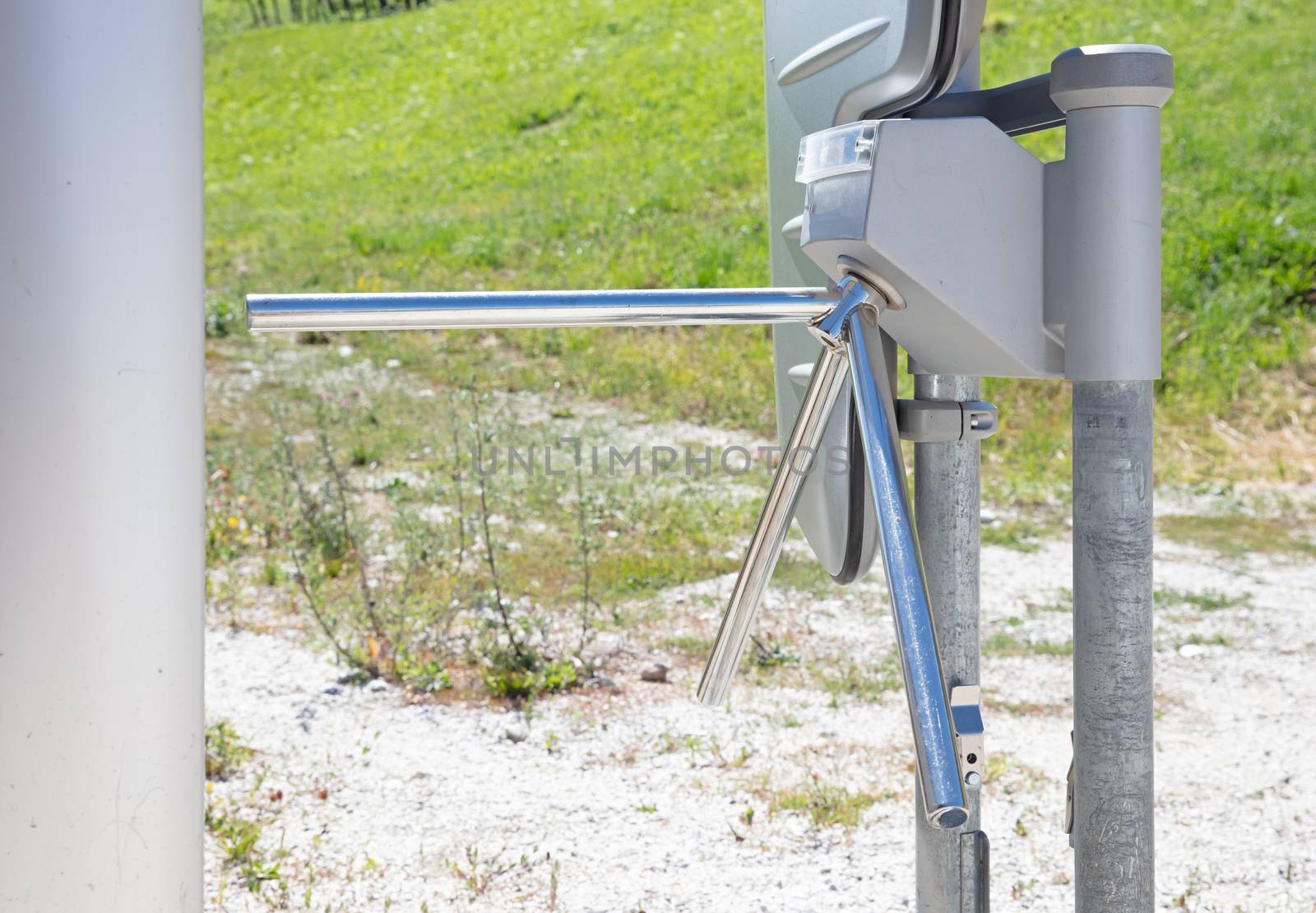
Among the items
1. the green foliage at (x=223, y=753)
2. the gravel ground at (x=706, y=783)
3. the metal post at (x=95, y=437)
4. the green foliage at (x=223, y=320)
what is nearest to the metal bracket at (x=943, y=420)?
the metal post at (x=95, y=437)

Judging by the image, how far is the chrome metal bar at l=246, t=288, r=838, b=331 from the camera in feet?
2.85

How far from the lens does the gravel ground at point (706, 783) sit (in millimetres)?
2027

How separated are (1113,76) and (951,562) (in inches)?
17.8

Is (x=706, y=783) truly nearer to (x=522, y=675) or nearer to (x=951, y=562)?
(x=522, y=675)

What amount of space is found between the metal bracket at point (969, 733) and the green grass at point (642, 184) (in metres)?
3.09

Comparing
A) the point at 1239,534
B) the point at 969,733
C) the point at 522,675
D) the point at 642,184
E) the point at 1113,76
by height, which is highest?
the point at 642,184

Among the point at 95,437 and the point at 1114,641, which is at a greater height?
the point at 95,437

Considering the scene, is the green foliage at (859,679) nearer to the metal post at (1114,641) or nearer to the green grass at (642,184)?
the green grass at (642,184)

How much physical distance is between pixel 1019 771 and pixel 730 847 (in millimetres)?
689

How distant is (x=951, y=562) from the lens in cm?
108

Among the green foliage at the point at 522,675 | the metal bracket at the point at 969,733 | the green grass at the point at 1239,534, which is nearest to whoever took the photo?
the metal bracket at the point at 969,733

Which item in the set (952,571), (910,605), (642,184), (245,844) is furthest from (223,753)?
(642,184)

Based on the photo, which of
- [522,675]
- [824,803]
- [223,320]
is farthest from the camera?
[223,320]

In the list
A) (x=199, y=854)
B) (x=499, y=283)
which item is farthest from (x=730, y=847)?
(x=499, y=283)
